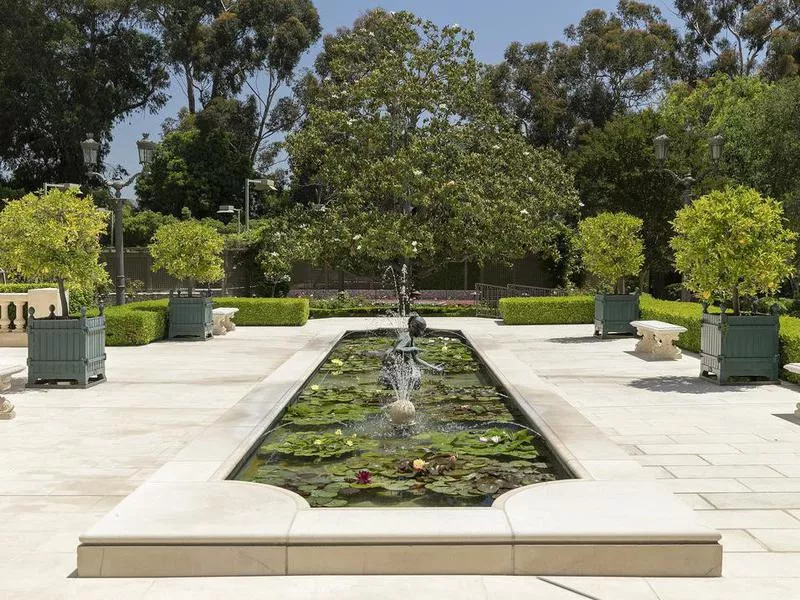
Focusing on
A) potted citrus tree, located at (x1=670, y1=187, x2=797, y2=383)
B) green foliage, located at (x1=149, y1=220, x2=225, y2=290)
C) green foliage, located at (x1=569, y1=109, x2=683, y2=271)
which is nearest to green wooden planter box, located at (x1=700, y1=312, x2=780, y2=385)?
potted citrus tree, located at (x1=670, y1=187, x2=797, y2=383)

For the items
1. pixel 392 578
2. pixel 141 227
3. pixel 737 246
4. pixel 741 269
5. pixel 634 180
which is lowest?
pixel 392 578

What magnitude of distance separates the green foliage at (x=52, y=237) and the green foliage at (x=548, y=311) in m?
15.7

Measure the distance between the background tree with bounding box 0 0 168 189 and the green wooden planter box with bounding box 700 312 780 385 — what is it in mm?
46346

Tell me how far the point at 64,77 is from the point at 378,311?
31377 millimetres

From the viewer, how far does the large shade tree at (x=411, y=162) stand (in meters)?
29.4

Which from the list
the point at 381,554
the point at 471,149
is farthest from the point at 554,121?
the point at 381,554

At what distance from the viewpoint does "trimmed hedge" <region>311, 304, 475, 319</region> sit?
30769mm

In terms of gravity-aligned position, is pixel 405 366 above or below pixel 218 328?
above

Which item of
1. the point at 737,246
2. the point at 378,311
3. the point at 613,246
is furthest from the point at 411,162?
the point at 737,246

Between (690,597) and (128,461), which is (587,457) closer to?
(690,597)

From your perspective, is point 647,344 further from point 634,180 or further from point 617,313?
point 634,180

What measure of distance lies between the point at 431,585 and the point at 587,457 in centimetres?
299

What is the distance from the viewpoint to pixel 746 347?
1333 cm

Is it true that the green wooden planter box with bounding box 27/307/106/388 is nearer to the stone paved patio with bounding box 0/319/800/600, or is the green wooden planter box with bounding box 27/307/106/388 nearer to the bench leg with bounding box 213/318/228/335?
the stone paved patio with bounding box 0/319/800/600
